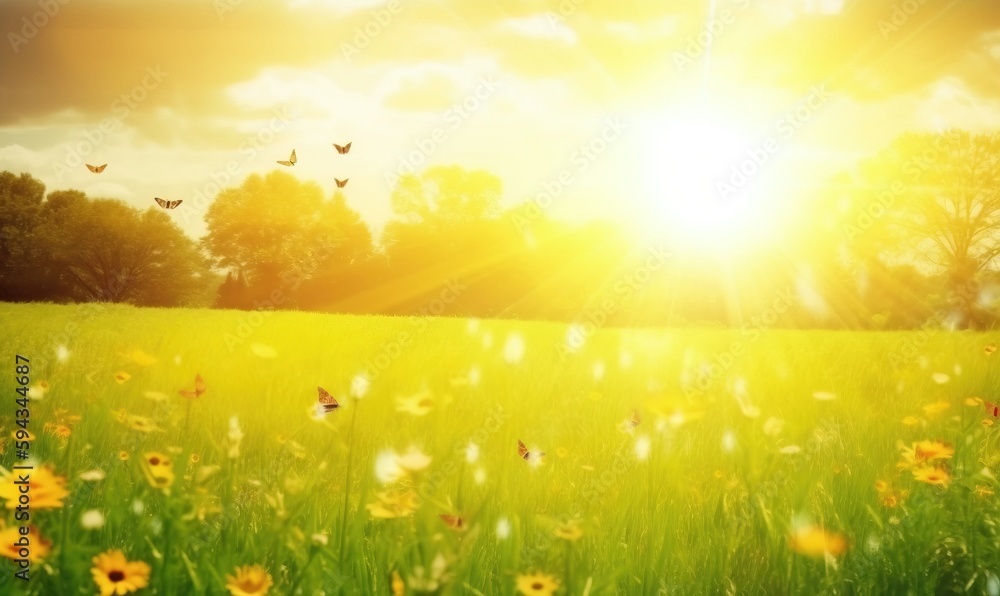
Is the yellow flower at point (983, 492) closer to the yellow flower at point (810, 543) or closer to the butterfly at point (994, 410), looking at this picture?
the butterfly at point (994, 410)

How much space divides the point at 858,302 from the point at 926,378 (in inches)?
971

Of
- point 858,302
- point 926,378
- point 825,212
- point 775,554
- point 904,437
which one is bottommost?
point 775,554

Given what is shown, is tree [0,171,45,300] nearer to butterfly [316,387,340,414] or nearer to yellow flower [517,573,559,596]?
butterfly [316,387,340,414]

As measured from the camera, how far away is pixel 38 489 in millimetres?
1863

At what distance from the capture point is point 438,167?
171 feet

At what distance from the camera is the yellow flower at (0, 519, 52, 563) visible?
1.75 meters

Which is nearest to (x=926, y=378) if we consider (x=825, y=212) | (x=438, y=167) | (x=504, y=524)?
(x=504, y=524)

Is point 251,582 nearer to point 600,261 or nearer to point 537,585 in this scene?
point 537,585

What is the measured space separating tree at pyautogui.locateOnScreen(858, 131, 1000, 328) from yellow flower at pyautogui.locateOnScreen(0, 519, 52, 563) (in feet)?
108

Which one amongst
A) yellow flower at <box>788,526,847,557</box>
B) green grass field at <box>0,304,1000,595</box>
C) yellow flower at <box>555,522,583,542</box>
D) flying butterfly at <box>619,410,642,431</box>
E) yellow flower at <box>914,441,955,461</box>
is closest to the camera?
yellow flower at <box>555,522,583,542</box>

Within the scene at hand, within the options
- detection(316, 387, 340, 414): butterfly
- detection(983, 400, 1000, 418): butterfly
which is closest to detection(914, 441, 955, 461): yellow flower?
detection(983, 400, 1000, 418): butterfly

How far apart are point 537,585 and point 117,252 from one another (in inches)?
2182

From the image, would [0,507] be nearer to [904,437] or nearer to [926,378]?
[904,437]

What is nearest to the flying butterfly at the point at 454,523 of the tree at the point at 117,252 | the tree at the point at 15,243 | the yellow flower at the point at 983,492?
the yellow flower at the point at 983,492
